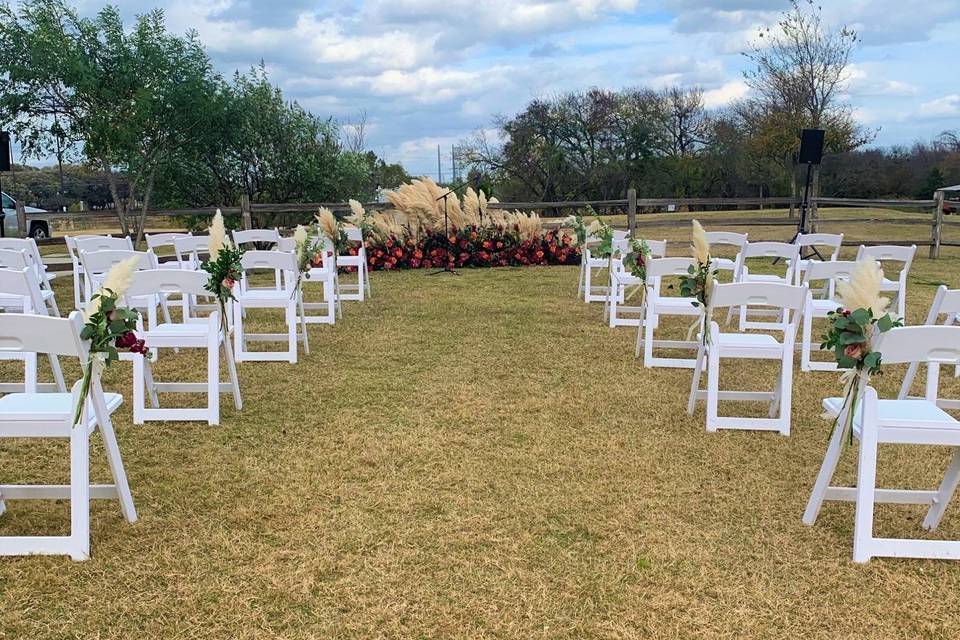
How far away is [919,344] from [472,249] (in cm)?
988

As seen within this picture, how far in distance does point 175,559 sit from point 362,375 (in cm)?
265

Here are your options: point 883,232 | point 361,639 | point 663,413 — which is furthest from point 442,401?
point 883,232

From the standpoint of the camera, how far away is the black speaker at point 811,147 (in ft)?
36.4

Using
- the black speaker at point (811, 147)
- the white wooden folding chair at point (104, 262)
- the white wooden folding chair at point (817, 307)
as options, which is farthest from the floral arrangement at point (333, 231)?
the black speaker at point (811, 147)

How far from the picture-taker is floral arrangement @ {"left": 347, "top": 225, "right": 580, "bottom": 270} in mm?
11922

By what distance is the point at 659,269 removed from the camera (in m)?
5.28

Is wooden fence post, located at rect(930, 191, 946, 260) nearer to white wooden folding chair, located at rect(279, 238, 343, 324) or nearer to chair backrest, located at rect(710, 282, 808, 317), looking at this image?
white wooden folding chair, located at rect(279, 238, 343, 324)

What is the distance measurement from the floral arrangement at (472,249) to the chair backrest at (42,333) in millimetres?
9313

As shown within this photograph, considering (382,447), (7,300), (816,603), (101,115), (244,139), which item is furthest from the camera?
(244,139)

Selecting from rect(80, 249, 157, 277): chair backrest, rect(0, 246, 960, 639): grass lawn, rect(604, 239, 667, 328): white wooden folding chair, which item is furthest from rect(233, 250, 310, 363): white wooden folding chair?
rect(604, 239, 667, 328): white wooden folding chair

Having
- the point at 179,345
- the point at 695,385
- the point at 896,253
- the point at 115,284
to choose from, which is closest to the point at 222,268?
the point at 179,345

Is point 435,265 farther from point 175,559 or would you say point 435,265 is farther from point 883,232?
point 883,232

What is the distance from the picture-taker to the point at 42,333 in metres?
2.45

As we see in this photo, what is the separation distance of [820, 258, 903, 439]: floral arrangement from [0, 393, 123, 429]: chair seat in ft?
8.82
